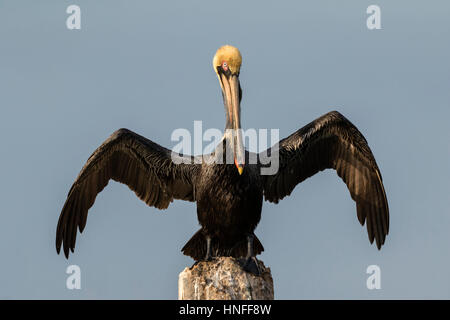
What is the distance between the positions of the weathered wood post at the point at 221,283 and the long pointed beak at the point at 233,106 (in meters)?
1.52

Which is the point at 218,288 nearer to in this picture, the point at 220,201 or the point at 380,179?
the point at 220,201

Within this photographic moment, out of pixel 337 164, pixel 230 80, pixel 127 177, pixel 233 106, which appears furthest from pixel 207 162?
pixel 337 164

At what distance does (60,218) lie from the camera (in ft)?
33.1

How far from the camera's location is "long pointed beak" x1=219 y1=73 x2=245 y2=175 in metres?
8.79

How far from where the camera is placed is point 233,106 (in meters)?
9.12

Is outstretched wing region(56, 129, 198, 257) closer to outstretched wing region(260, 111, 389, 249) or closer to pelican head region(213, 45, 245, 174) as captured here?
pelican head region(213, 45, 245, 174)

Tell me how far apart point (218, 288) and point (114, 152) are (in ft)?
10.6

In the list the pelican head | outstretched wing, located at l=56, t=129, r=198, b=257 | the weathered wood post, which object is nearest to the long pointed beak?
the pelican head

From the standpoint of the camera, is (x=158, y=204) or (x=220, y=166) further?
(x=158, y=204)

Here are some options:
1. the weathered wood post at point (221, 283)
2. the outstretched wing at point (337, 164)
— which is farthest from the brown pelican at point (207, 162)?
the weathered wood post at point (221, 283)

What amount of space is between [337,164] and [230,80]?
6.53ft

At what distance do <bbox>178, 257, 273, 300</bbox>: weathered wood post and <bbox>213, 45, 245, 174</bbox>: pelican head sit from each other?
1894mm

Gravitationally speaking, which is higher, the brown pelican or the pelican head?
the pelican head
